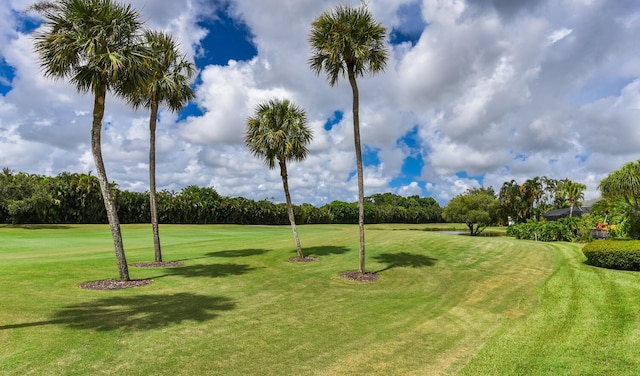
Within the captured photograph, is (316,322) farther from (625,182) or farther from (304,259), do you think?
(625,182)

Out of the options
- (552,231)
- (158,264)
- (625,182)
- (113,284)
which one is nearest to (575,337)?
(113,284)

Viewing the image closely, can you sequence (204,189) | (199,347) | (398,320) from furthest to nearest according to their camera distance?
(204,189) < (398,320) < (199,347)

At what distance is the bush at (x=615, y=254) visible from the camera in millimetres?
17156

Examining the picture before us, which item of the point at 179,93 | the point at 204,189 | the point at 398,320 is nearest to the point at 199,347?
the point at 398,320

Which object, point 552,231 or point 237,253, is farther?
point 552,231

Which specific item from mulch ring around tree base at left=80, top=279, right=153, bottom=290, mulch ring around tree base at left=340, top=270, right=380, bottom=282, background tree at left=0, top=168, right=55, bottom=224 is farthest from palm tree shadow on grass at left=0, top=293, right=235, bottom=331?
background tree at left=0, top=168, right=55, bottom=224

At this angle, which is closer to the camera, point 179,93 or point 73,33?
point 73,33

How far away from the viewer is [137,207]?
74.2 m

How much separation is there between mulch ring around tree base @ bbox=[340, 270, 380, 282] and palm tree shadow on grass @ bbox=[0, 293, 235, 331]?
19.7 ft

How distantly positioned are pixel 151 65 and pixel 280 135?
7.67m

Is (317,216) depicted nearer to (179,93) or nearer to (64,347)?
(179,93)

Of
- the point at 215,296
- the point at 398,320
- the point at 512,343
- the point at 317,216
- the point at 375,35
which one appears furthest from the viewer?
the point at 317,216

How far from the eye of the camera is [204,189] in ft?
283

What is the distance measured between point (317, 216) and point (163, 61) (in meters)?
77.7
